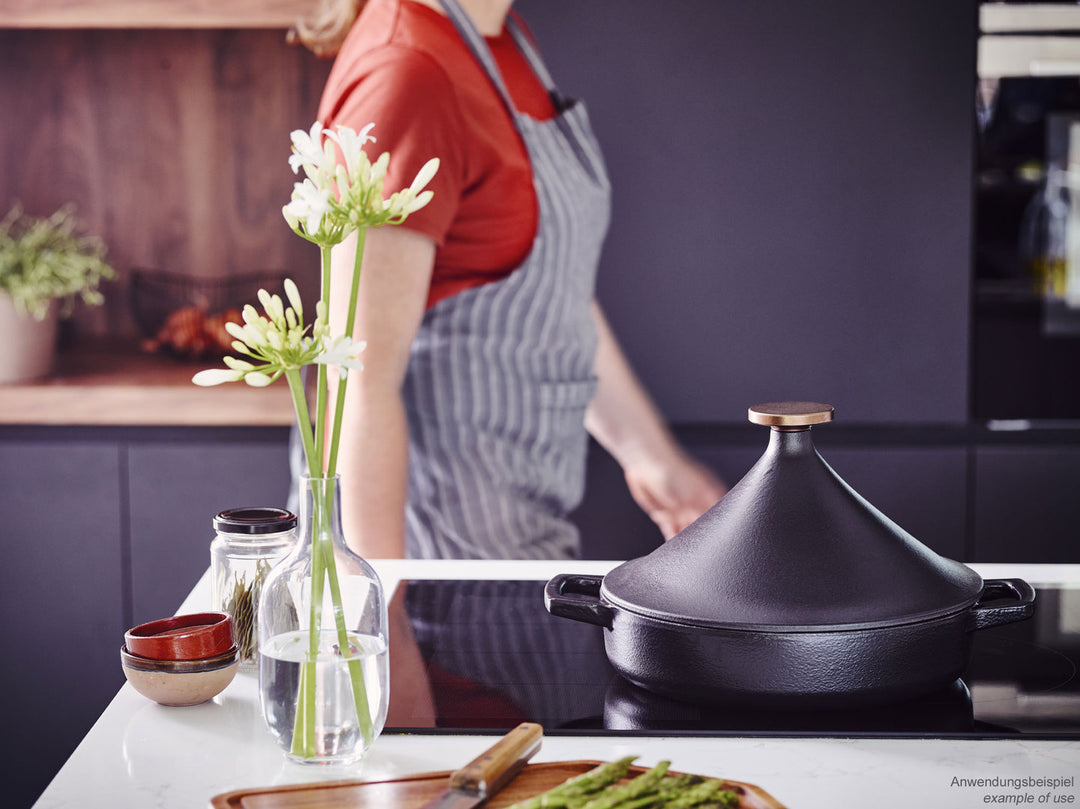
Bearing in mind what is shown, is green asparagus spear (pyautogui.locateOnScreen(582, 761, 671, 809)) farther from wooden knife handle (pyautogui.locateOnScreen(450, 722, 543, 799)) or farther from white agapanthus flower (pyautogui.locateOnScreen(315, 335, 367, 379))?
white agapanthus flower (pyautogui.locateOnScreen(315, 335, 367, 379))

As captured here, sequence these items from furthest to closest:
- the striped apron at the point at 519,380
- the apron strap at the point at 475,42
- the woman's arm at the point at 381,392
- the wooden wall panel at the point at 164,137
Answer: the wooden wall panel at the point at 164,137
the striped apron at the point at 519,380
the apron strap at the point at 475,42
the woman's arm at the point at 381,392

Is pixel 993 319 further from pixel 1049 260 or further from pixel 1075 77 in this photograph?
pixel 1075 77

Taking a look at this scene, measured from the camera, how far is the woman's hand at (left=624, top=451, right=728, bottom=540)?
89.2 inches

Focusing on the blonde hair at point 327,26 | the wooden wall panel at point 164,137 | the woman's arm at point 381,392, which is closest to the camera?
the woman's arm at point 381,392

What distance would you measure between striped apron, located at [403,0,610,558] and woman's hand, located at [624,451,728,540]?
159 millimetres

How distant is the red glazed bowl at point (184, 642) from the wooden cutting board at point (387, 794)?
186 mm

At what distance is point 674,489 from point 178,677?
5.03 feet

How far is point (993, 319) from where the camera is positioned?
2.25 meters

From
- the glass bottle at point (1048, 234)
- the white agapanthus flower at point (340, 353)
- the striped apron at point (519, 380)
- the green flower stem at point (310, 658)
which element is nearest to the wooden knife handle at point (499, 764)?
the green flower stem at point (310, 658)

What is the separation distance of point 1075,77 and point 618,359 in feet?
3.21

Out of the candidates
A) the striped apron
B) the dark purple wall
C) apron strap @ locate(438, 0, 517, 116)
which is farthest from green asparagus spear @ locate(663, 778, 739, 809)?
the dark purple wall

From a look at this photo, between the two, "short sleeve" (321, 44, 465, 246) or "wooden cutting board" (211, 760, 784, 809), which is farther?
"short sleeve" (321, 44, 465, 246)

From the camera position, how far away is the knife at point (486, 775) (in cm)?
65

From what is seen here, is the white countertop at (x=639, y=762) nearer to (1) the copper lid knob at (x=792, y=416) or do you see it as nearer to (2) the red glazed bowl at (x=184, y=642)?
(2) the red glazed bowl at (x=184, y=642)
